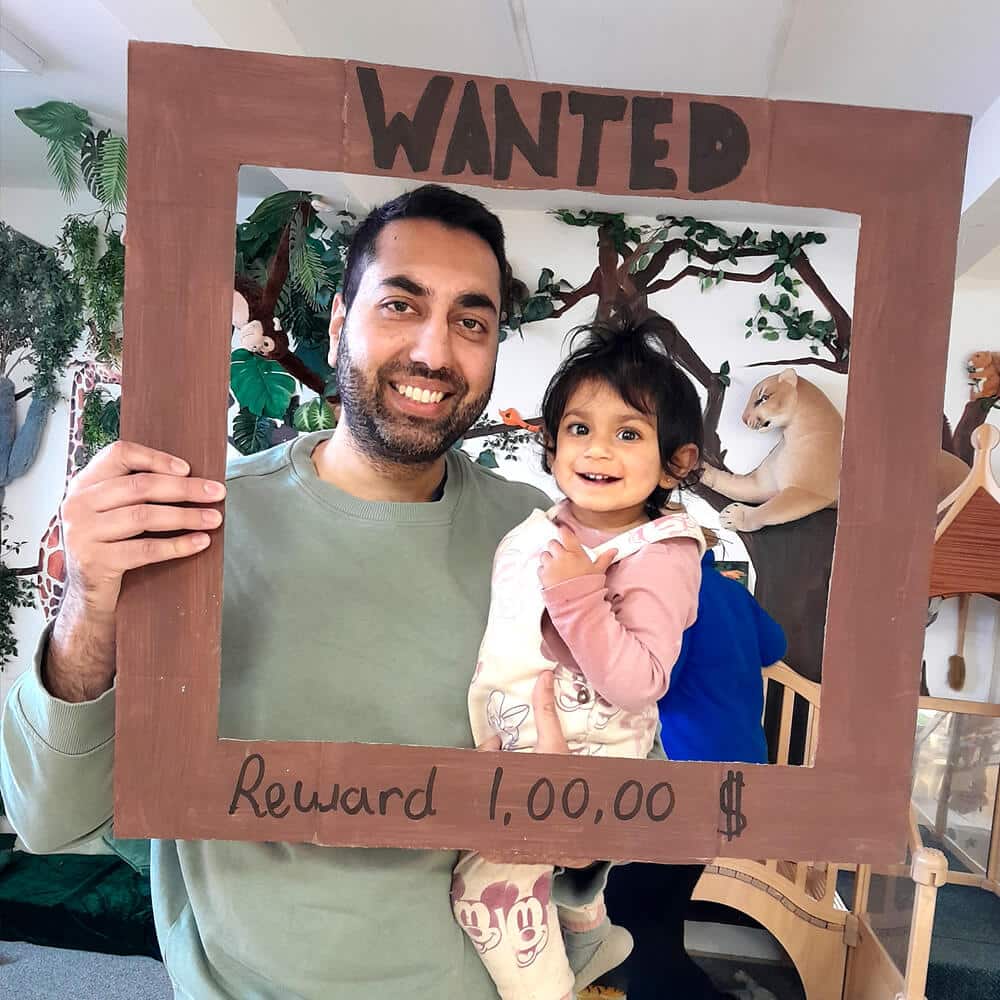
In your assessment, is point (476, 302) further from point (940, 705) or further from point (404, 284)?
point (940, 705)

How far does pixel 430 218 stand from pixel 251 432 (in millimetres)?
253

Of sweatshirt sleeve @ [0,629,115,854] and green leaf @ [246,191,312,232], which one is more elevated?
green leaf @ [246,191,312,232]

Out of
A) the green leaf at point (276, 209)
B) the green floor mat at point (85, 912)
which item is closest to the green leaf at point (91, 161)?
the green leaf at point (276, 209)

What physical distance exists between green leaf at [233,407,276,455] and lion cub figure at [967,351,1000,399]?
42.3 inches

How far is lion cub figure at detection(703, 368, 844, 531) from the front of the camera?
2.09 feet

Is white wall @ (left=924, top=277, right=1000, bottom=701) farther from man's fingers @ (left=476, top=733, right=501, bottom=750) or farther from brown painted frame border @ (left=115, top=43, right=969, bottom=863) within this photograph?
man's fingers @ (left=476, top=733, right=501, bottom=750)

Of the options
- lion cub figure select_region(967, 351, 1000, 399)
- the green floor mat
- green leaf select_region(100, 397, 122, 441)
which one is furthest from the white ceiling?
the green floor mat

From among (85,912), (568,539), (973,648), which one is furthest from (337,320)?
(85,912)

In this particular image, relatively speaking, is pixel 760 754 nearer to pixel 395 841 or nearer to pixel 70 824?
pixel 395 841

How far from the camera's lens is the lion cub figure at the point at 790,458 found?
636 mm

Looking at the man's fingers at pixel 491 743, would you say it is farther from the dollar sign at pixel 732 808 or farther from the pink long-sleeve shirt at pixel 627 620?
the dollar sign at pixel 732 808

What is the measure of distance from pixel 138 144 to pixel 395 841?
0.63 m

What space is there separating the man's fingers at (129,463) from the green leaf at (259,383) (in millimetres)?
85

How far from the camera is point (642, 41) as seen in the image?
116 centimetres
